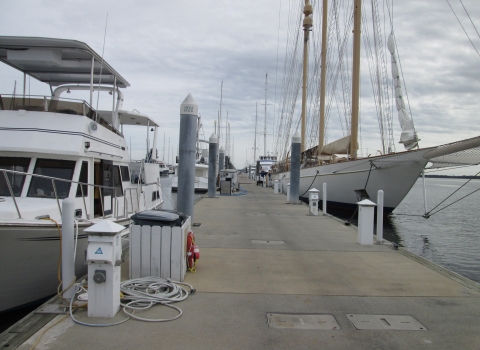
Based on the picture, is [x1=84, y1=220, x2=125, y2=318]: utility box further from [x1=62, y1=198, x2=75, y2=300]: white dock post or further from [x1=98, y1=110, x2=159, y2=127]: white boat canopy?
[x1=98, y1=110, x2=159, y2=127]: white boat canopy

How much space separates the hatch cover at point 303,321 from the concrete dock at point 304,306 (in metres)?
0.01

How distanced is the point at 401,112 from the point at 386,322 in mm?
12481

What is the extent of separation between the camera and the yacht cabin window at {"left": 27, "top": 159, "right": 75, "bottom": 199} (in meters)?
7.28

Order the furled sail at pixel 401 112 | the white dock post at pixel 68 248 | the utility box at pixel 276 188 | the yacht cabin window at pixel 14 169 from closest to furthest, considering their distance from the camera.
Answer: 1. the white dock post at pixel 68 248
2. the yacht cabin window at pixel 14 169
3. the furled sail at pixel 401 112
4. the utility box at pixel 276 188

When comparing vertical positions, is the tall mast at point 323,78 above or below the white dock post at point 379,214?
above

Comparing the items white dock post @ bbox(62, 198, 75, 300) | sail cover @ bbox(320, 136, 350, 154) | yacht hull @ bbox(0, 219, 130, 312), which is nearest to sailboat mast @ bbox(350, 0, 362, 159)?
sail cover @ bbox(320, 136, 350, 154)

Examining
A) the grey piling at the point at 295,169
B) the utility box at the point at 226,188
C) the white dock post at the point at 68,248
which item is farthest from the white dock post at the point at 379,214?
the utility box at the point at 226,188

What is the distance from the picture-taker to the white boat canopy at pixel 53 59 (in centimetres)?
841

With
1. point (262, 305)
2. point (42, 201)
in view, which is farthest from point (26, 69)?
point (262, 305)

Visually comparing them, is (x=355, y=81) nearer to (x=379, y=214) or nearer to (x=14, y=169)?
(x=379, y=214)

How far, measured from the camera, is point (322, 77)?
91.4 feet

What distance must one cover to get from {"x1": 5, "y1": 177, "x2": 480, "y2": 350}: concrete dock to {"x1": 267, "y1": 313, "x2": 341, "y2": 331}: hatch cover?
0.01m

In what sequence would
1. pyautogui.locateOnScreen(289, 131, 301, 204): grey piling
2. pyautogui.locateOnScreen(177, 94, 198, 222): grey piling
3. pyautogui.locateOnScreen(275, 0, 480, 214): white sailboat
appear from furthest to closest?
pyautogui.locateOnScreen(289, 131, 301, 204): grey piling
pyautogui.locateOnScreen(275, 0, 480, 214): white sailboat
pyautogui.locateOnScreen(177, 94, 198, 222): grey piling

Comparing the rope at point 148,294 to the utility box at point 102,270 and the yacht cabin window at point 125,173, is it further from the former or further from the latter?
the yacht cabin window at point 125,173
